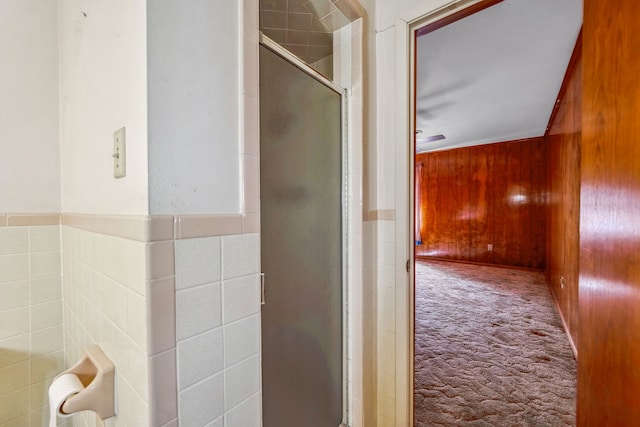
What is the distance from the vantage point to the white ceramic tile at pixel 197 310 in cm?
62

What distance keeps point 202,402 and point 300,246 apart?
0.56m

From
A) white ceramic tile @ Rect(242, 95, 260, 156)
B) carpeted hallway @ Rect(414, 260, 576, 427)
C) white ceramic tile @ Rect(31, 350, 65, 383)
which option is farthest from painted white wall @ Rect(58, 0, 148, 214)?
carpeted hallway @ Rect(414, 260, 576, 427)

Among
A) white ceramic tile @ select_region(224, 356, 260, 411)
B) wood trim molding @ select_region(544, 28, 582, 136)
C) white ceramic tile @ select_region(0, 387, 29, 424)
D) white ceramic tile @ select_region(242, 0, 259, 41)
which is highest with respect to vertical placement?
wood trim molding @ select_region(544, 28, 582, 136)

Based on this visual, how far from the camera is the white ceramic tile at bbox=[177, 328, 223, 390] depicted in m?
0.62

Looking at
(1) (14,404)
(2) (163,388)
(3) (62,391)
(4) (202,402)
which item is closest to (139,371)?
(2) (163,388)

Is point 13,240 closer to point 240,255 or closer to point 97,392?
point 97,392

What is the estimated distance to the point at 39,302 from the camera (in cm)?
113

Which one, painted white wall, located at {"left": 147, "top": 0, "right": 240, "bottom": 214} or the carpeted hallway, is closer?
painted white wall, located at {"left": 147, "top": 0, "right": 240, "bottom": 214}

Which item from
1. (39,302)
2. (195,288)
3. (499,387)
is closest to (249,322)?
(195,288)

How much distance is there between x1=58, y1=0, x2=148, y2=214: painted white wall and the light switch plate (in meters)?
0.02

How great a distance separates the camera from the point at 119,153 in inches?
25.4

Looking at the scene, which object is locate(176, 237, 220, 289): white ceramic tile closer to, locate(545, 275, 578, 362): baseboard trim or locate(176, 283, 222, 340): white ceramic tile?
locate(176, 283, 222, 340): white ceramic tile

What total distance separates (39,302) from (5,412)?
40 centimetres

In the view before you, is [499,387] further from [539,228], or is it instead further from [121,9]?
[539,228]
